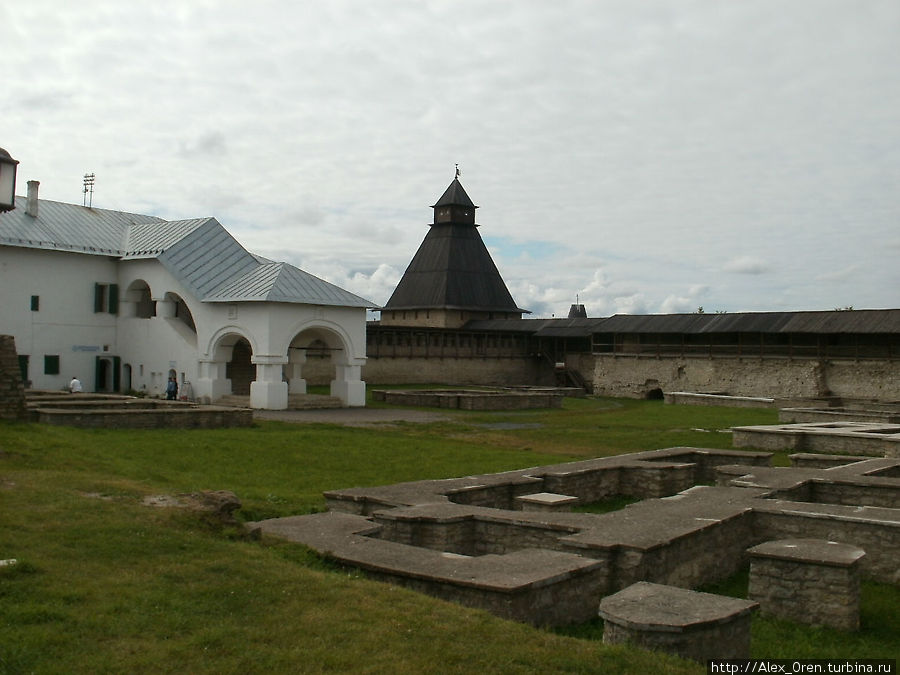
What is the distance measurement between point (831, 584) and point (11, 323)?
25.6 metres

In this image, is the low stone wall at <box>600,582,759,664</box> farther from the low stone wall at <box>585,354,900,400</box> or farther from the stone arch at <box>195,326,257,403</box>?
the low stone wall at <box>585,354,900,400</box>

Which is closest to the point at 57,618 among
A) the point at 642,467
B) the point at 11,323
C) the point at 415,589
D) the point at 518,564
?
the point at 415,589

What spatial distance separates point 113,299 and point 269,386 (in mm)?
8283

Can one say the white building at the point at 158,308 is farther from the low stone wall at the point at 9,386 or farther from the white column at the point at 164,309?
the low stone wall at the point at 9,386

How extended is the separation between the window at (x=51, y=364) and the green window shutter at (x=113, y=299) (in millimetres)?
2496

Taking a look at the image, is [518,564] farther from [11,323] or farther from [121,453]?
[11,323]

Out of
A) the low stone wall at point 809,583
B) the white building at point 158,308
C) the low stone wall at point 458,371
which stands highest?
the white building at point 158,308

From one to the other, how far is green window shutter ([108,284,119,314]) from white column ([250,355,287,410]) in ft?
23.6

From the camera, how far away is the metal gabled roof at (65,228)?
87.6 feet

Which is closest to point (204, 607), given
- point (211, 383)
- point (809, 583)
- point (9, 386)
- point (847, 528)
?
point (809, 583)

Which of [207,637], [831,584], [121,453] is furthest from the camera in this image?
[121,453]

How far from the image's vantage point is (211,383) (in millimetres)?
25609

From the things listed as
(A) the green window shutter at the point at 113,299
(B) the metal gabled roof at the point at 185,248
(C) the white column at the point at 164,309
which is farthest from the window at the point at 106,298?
(C) the white column at the point at 164,309

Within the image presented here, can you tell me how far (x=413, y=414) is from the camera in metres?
24.6
